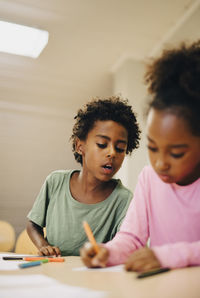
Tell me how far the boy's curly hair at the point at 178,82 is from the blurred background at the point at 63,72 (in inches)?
62.9

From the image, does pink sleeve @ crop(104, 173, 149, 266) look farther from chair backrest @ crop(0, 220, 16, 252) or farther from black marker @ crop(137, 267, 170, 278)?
chair backrest @ crop(0, 220, 16, 252)

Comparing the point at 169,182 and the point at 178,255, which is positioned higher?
the point at 169,182

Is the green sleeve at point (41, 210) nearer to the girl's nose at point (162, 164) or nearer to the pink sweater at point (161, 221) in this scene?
the pink sweater at point (161, 221)

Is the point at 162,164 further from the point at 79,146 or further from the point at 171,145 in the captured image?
the point at 79,146

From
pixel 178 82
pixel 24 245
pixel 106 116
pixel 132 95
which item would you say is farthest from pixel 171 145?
pixel 132 95

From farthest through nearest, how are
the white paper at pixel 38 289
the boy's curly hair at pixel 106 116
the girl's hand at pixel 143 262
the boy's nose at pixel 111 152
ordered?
the boy's curly hair at pixel 106 116, the boy's nose at pixel 111 152, the girl's hand at pixel 143 262, the white paper at pixel 38 289

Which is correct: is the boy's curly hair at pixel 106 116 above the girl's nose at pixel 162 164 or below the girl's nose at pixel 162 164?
above

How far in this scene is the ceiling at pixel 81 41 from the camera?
221 cm

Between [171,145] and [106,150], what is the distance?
1.86ft

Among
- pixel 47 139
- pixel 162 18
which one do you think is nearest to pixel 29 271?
pixel 47 139

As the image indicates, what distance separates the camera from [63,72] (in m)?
2.95

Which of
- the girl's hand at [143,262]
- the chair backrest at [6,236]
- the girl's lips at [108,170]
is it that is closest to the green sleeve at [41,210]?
the girl's lips at [108,170]

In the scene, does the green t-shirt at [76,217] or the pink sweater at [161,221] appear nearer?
the pink sweater at [161,221]

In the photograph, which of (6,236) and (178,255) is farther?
(6,236)
